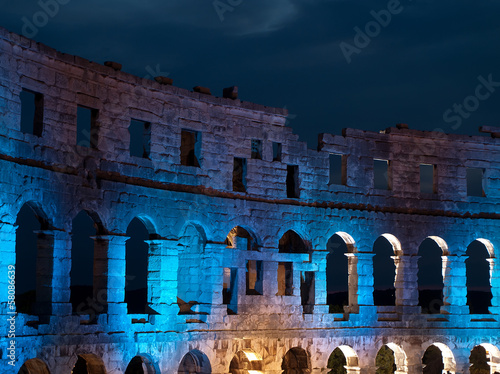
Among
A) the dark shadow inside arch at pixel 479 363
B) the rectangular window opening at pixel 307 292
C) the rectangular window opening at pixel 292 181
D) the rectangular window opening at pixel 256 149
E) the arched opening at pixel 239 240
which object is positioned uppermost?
the rectangular window opening at pixel 256 149

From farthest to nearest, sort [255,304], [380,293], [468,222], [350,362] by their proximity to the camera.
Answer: [380,293], [468,222], [350,362], [255,304]

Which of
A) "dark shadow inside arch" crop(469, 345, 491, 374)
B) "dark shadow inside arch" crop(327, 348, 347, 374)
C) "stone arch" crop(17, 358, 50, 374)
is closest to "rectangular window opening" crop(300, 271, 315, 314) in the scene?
"stone arch" crop(17, 358, 50, 374)

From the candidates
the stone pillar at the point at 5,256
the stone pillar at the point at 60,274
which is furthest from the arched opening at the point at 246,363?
the stone pillar at the point at 5,256

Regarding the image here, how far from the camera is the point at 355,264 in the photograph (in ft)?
104

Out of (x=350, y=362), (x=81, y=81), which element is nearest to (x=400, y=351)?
(x=350, y=362)

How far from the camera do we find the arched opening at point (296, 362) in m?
31.4

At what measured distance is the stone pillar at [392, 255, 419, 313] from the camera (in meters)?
32.1

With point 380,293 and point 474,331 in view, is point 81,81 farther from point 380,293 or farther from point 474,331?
point 380,293

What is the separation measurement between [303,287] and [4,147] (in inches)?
577

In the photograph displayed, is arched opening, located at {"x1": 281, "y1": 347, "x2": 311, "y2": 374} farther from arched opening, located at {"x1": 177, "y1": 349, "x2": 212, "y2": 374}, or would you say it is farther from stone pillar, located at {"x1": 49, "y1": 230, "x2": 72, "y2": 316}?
stone pillar, located at {"x1": 49, "y1": 230, "x2": 72, "y2": 316}

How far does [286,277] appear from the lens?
102ft

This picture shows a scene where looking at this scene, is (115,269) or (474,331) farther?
(474,331)

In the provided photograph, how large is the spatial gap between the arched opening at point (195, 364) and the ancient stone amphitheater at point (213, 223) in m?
0.08

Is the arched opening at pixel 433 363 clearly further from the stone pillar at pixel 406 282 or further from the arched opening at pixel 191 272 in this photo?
the arched opening at pixel 191 272
